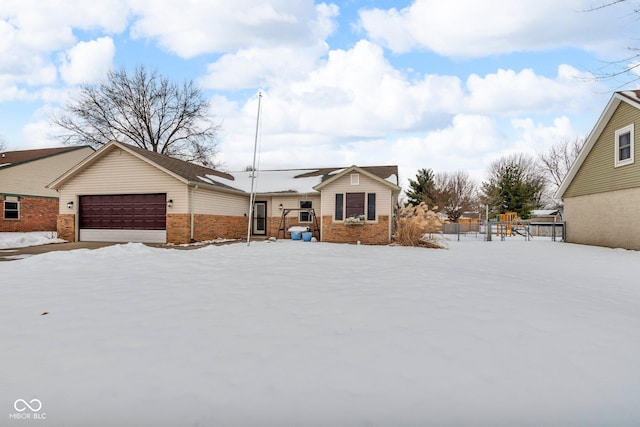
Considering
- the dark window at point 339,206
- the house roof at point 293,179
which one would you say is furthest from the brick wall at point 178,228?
the dark window at point 339,206

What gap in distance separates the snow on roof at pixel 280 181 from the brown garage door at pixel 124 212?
3.70m

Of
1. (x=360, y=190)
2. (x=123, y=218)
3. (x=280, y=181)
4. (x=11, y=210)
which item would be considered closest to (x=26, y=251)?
(x=123, y=218)

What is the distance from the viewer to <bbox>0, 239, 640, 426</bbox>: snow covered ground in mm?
2002

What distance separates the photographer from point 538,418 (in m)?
1.96

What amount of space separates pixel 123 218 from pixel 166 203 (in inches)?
92.2

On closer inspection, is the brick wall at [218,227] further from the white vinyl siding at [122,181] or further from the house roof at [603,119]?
the house roof at [603,119]

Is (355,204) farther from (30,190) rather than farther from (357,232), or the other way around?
(30,190)

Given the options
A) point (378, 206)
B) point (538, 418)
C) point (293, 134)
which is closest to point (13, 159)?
point (293, 134)

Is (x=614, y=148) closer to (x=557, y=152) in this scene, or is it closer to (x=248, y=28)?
(x=248, y=28)

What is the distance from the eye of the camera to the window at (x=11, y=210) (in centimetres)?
1878

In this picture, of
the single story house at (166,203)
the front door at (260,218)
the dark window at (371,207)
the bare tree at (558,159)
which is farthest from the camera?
the bare tree at (558,159)

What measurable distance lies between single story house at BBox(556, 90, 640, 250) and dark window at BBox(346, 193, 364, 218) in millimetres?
10074

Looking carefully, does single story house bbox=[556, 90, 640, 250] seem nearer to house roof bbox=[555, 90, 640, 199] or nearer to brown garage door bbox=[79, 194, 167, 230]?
house roof bbox=[555, 90, 640, 199]

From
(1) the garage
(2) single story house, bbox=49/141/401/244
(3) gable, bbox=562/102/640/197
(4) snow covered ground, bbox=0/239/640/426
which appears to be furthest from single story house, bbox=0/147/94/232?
(3) gable, bbox=562/102/640/197
